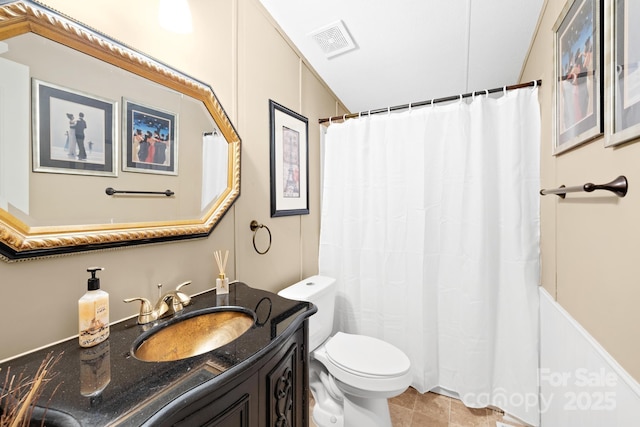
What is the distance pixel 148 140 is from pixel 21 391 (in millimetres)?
812

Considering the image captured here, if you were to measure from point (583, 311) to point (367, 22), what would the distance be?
5.75 feet

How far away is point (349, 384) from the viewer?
1.39 meters

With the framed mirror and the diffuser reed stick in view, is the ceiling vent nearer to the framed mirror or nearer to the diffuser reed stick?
the framed mirror

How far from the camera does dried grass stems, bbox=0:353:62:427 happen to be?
499mm

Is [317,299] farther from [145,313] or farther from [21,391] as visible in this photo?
[21,391]

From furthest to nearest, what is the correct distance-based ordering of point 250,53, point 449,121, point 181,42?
point 449,121 → point 250,53 → point 181,42

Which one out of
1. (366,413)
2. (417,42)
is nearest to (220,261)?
(366,413)

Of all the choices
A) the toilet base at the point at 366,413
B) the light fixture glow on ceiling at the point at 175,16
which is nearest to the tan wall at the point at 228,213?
the light fixture glow on ceiling at the point at 175,16

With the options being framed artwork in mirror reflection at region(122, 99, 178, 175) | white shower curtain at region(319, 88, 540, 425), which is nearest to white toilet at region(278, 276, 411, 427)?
white shower curtain at region(319, 88, 540, 425)

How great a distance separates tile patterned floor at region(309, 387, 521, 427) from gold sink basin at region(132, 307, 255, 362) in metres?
1.09

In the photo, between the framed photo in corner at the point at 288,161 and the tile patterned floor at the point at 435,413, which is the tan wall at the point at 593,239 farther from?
the framed photo in corner at the point at 288,161

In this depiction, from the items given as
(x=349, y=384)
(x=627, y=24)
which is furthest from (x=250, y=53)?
(x=349, y=384)

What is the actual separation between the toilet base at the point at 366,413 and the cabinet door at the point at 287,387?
466mm

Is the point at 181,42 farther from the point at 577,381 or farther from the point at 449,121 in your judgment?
the point at 577,381
